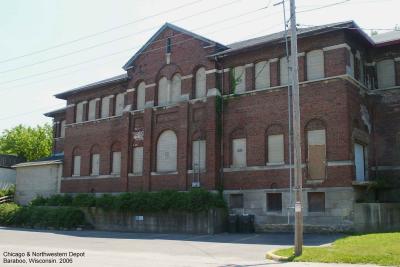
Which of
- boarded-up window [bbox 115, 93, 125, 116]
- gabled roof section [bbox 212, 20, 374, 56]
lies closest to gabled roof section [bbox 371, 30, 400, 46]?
gabled roof section [bbox 212, 20, 374, 56]

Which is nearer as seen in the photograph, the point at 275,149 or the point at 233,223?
the point at 233,223

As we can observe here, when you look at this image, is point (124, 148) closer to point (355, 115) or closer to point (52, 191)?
point (52, 191)

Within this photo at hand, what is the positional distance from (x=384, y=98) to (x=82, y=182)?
24529 millimetres

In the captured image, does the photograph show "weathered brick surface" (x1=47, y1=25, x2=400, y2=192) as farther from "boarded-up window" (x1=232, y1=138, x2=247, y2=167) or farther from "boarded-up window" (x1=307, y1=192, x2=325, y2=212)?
"boarded-up window" (x1=307, y1=192, x2=325, y2=212)

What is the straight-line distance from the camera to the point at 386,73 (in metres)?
29.4

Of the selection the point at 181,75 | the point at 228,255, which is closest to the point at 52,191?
the point at 181,75

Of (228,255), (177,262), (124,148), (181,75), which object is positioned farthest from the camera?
(124,148)

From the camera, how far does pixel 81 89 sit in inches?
1618

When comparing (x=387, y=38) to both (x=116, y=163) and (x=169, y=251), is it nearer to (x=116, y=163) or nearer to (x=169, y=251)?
(x=169, y=251)

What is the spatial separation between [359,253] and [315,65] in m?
14.5

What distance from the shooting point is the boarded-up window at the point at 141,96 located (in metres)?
36.1

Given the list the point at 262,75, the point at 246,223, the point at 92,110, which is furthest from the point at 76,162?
the point at 262,75

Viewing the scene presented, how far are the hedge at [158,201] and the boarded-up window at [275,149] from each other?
4139 mm

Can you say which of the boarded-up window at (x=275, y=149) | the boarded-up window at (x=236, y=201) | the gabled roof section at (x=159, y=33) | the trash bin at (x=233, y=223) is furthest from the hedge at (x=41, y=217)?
the boarded-up window at (x=275, y=149)
